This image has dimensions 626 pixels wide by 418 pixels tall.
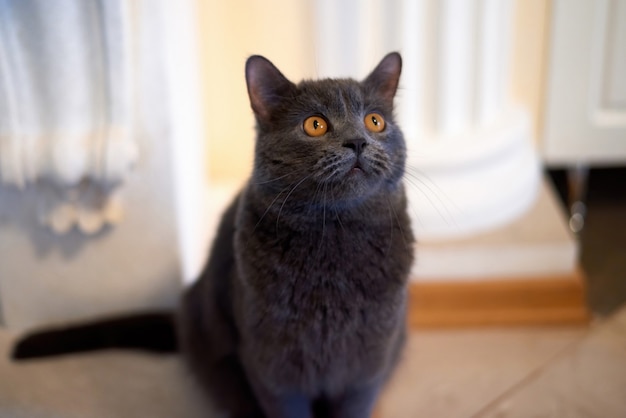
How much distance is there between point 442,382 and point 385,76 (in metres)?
0.66

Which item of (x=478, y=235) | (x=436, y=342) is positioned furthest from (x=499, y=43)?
(x=436, y=342)

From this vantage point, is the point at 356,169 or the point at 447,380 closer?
the point at 356,169

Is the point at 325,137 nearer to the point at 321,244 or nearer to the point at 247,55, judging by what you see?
the point at 321,244

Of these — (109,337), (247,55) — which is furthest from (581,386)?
(247,55)

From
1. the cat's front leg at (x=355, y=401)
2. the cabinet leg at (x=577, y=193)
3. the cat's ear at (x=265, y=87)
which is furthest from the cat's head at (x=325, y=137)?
the cabinet leg at (x=577, y=193)

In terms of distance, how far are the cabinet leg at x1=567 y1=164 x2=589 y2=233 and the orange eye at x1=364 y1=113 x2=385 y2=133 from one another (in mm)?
1234

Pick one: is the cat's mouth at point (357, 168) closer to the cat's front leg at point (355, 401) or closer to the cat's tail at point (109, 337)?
the cat's front leg at point (355, 401)

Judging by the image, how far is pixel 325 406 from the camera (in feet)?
3.37

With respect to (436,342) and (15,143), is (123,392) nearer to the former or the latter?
(15,143)

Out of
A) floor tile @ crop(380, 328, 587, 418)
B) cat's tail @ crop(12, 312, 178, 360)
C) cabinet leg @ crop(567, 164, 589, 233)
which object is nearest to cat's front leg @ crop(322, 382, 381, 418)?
floor tile @ crop(380, 328, 587, 418)

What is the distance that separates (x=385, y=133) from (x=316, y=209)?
14 cm

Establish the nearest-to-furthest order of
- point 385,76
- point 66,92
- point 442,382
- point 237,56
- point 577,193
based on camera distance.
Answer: point 385,76, point 66,92, point 442,382, point 237,56, point 577,193

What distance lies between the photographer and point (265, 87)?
0.83 m

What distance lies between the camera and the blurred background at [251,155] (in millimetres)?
1131
